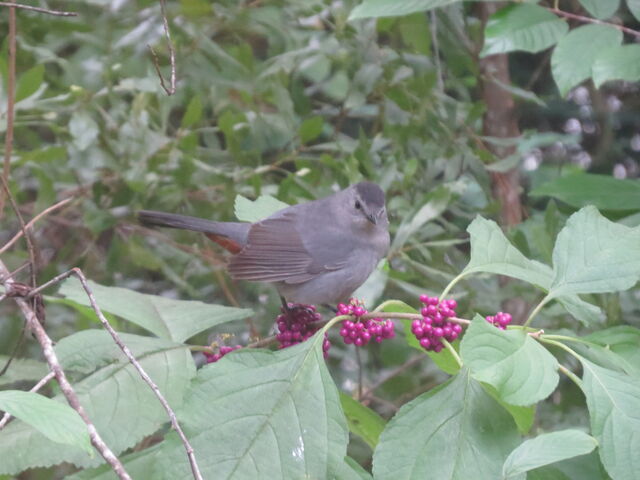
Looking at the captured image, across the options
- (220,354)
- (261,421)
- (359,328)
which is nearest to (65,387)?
(261,421)

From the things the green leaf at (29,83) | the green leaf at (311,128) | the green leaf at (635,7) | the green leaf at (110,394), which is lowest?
the green leaf at (311,128)

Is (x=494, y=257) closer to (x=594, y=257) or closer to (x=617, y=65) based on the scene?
(x=594, y=257)

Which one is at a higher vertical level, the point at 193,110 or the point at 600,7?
the point at 600,7

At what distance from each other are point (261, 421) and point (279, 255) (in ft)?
4.88

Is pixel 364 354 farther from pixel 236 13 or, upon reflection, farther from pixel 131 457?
pixel 131 457

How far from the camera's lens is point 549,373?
4.91ft

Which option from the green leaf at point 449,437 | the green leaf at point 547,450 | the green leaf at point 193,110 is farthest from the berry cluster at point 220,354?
the green leaf at point 193,110

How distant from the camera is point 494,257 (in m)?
1.84

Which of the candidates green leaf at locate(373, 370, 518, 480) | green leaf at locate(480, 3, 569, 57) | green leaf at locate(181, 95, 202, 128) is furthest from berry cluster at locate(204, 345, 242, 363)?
green leaf at locate(181, 95, 202, 128)

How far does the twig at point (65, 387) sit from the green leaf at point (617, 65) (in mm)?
1528

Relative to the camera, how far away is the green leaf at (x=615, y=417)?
4.82 feet

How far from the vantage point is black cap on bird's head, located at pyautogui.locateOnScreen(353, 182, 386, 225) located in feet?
10.6

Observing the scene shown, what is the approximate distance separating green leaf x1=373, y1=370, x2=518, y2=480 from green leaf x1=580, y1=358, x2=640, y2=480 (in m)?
0.16

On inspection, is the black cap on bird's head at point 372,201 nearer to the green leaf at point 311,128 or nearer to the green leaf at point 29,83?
the green leaf at point 311,128
